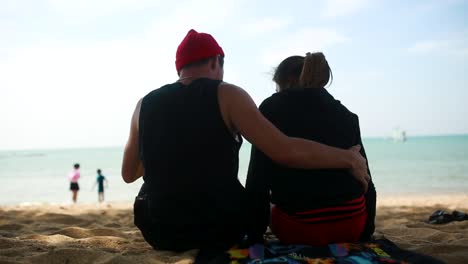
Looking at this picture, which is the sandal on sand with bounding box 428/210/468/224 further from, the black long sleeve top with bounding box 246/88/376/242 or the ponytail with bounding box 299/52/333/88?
the ponytail with bounding box 299/52/333/88

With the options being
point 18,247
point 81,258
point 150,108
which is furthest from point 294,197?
point 18,247

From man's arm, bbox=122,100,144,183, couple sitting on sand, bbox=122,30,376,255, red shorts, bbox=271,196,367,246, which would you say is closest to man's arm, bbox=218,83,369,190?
couple sitting on sand, bbox=122,30,376,255

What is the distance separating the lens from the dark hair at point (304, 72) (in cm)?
241

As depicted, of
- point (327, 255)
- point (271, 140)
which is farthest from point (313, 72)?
point (327, 255)

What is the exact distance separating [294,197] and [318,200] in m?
0.14

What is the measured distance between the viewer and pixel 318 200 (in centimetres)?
227

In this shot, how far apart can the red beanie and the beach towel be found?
3.68ft

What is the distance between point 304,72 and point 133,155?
1.21 m

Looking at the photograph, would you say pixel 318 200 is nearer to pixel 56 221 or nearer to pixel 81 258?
pixel 81 258

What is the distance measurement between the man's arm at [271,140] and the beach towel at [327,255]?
440 millimetres

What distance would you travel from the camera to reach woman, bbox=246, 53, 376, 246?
2.29 metres

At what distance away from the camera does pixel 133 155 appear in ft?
8.82

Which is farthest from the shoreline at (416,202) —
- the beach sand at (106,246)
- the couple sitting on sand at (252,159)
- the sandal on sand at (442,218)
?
the couple sitting on sand at (252,159)

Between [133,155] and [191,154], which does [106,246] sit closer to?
[133,155]
